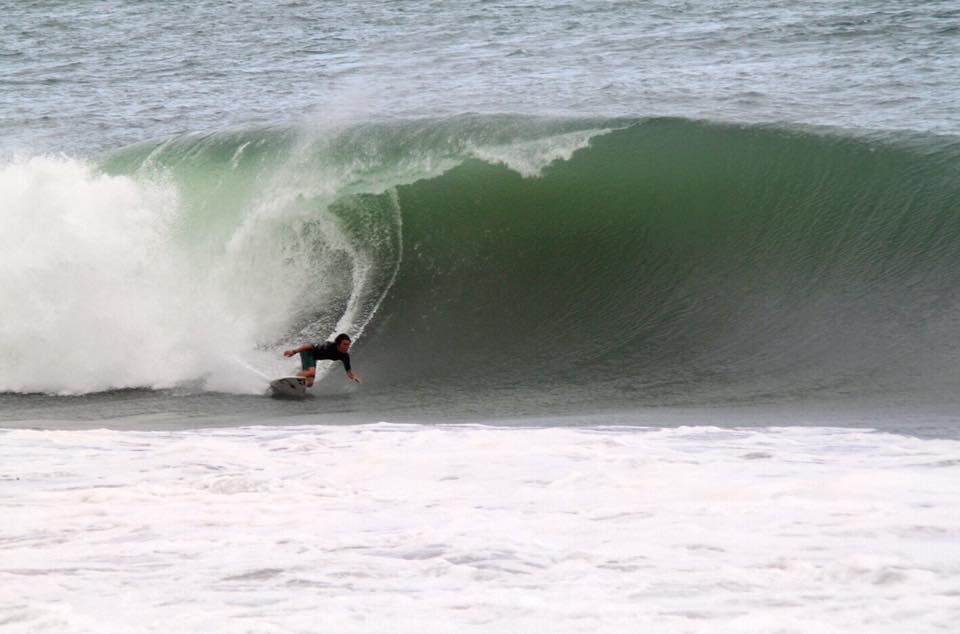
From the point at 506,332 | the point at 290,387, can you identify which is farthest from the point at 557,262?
the point at 290,387

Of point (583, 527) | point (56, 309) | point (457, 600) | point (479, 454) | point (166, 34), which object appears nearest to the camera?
point (457, 600)

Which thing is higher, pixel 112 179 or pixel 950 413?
pixel 112 179

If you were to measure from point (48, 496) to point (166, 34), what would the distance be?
753 inches

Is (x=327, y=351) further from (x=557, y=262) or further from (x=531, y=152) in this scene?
(x=531, y=152)

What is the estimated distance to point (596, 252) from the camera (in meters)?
11.0

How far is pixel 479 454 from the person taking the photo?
6.32 metres

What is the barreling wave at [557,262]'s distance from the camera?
9141mm

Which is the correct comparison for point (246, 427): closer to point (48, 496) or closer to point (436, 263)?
point (48, 496)

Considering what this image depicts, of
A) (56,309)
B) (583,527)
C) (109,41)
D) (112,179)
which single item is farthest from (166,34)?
(583,527)

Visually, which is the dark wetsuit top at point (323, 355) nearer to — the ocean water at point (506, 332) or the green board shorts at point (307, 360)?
the green board shorts at point (307, 360)

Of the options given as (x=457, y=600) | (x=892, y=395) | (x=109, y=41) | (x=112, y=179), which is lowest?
(x=457, y=600)

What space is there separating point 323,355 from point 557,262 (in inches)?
117

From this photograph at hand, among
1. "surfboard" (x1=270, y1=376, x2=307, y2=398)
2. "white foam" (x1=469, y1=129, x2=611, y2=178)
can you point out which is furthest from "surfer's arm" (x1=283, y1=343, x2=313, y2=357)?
"white foam" (x1=469, y1=129, x2=611, y2=178)

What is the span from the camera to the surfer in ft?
29.0
